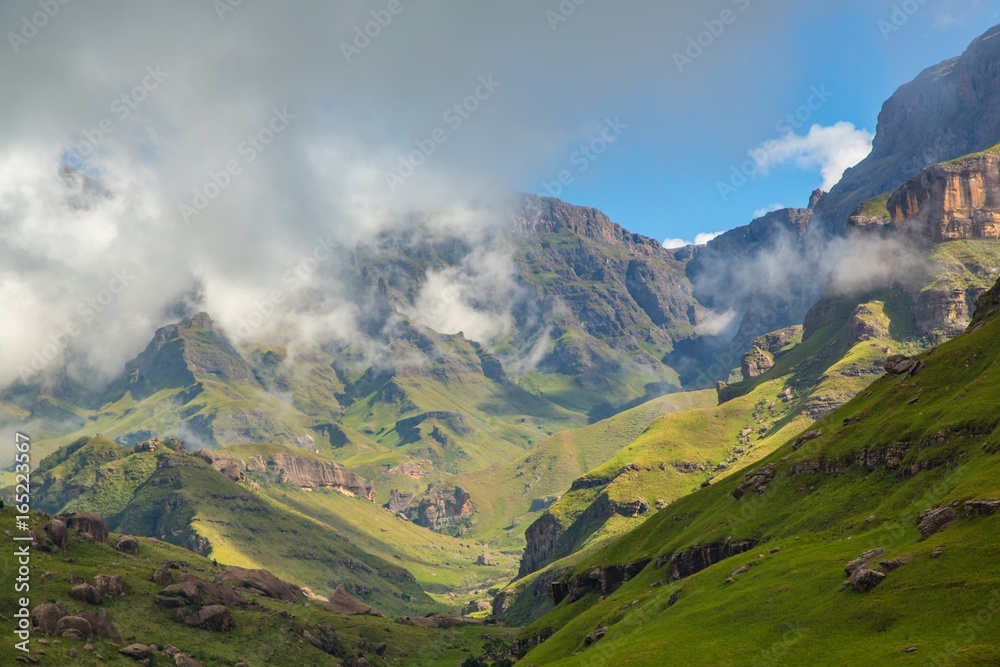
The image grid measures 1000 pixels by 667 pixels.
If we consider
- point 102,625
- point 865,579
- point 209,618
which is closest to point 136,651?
point 102,625

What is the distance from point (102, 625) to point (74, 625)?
790 centimetres

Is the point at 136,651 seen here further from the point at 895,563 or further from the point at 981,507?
the point at 981,507

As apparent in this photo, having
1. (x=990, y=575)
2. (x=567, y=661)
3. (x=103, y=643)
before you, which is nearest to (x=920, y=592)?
(x=990, y=575)

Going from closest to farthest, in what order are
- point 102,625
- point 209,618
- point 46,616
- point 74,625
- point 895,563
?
point 895,563 → point 46,616 → point 74,625 → point 102,625 → point 209,618

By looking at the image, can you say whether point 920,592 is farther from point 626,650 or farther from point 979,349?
point 979,349

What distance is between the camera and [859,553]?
116812 mm

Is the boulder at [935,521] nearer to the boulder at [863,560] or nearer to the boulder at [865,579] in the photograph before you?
the boulder at [863,560]

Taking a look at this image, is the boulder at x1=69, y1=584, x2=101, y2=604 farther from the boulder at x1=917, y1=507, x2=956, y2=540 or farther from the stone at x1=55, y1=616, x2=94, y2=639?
the boulder at x1=917, y1=507, x2=956, y2=540

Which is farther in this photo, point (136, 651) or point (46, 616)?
point (136, 651)

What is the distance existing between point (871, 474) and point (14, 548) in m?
187

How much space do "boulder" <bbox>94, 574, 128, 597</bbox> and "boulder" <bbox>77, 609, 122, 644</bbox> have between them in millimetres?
20864

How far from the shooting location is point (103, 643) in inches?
6078

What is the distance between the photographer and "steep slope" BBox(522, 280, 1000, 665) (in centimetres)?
8806

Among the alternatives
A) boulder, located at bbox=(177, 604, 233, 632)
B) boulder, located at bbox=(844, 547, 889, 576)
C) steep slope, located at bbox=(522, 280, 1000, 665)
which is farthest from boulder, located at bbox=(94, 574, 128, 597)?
boulder, located at bbox=(844, 547, 889, 576)
